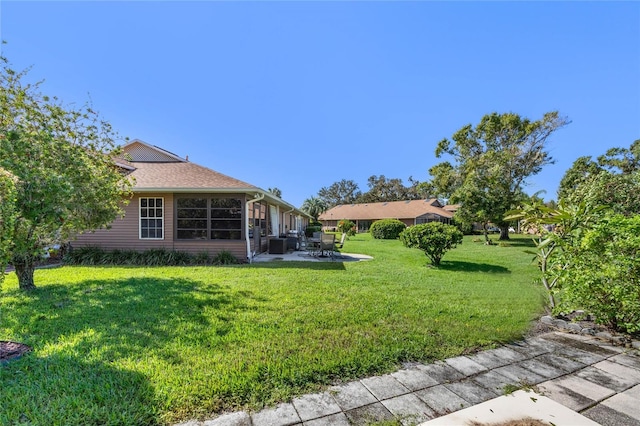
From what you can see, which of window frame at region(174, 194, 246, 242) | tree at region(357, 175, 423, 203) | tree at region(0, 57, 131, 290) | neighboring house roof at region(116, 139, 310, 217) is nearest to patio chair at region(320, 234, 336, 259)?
neighboring house roof at region(116, 139, 310, 217)

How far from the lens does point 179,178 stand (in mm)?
11203

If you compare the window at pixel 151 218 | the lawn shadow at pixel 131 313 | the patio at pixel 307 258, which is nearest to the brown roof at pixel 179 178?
the window at pixel 151 218

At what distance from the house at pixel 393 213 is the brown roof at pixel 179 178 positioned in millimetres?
28870

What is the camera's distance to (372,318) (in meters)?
4.51

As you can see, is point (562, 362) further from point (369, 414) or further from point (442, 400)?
point (369, 414)

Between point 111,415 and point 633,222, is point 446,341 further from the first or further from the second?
point 111,415

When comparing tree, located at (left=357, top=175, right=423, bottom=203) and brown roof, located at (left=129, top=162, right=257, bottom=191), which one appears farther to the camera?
tree, located at (left=357, top=175, right=423, bottom=203)

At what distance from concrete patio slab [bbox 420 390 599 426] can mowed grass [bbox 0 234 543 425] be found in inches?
33.1

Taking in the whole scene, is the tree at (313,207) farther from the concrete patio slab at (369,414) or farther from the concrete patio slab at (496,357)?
the concrete patio slab at (369,414)

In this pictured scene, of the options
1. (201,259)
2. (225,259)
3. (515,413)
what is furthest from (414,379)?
(201,259)

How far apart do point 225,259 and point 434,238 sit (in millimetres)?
7538

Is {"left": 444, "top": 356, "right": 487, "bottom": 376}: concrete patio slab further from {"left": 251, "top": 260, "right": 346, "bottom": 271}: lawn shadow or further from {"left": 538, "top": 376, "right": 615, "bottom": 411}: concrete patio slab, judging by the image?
{"left": 251, "top": 260, "right": 346, "bottom": 271}: lawn shadow

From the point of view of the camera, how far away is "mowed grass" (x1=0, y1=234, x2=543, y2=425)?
7.88 ft

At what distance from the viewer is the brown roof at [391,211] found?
37594 mm
